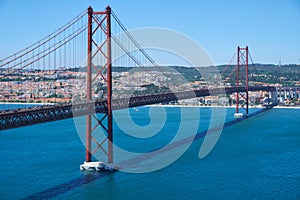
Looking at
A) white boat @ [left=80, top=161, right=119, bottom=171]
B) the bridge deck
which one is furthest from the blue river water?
the bridge deck

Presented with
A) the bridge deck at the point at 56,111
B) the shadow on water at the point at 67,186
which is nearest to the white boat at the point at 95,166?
the shadow on water at the point at 67,186

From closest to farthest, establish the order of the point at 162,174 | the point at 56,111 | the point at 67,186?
the point at 67,186, the point at 56,111, the point at 162,174

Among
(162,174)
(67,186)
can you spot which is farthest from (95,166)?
(162,174)

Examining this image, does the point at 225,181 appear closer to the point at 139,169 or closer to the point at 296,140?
the point at 139,169

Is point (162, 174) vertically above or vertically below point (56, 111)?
below

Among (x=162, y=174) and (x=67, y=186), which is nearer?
(x=67, y=186)

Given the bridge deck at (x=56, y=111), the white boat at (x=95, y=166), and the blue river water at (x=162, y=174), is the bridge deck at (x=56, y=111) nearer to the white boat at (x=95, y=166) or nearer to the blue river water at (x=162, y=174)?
Answer: the white boat at (x=95, y=166)

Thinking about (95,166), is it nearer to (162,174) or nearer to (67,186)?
(67,186)

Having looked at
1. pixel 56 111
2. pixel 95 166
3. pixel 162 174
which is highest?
pixel 56 111

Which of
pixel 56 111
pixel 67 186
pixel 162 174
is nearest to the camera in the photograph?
pixel 67 186
